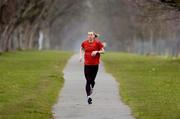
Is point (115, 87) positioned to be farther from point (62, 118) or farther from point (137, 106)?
point (62, 118)

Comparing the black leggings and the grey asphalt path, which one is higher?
the black leggings

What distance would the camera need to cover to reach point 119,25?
3976 inches

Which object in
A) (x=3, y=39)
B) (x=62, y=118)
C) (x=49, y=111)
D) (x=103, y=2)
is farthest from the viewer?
(x=103, y=2)

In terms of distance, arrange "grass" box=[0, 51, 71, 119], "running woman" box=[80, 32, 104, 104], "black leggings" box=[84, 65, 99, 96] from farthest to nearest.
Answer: "black leggings" box=[84, 65, 99, 96] < "running woman" box=[80, 32, 104, 104] < "grass" box=[0, 51, 71, 119]

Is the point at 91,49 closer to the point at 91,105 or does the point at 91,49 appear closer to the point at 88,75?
the point at 88,75

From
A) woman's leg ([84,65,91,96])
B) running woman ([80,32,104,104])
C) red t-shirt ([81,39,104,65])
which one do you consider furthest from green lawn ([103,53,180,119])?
→ red t-shirt ([81,39,104,65])

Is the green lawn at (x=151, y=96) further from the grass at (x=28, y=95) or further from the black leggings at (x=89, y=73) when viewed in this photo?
the grass at (x=28, y=95)

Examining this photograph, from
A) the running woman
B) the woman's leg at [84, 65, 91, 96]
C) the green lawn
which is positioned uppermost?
the running woman

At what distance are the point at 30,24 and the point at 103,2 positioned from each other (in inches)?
928

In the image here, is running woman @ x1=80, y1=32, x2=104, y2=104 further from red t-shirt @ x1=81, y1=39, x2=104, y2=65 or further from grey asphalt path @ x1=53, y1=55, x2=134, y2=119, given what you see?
grey asphalt path @ x1=53, y1=55, x2=134, y2=119

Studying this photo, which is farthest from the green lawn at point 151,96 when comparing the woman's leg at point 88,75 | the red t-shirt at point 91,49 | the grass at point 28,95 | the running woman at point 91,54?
the grass at point 28,95

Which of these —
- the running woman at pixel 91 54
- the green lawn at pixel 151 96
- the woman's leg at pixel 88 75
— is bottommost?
the green lawn at pixel 151 96

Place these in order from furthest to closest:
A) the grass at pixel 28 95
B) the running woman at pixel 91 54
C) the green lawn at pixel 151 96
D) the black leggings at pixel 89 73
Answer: the black leggings at pixel 89 73 < the running woman at pixel 91 54 < the grass at pixel 28 95 < the green lawn at pixel 151 96

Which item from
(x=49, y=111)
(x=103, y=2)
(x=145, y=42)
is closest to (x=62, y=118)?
(x=49, y=111)
